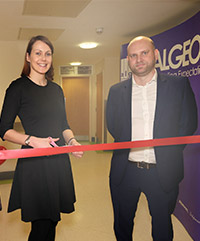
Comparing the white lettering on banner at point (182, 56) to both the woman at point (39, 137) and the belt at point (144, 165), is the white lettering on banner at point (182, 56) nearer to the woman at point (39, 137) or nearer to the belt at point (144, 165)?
the belt at point (144, 165)

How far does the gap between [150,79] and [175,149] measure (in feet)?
1.37

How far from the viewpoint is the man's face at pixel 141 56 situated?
4.01 ft

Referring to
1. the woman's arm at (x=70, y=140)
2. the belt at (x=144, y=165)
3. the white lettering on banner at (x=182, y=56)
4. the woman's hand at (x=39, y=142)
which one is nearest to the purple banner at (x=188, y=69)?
the white lettering on banner at (x=182, y=56)

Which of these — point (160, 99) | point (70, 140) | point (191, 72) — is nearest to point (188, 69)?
point (191, 72)

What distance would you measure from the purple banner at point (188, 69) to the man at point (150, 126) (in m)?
0.65

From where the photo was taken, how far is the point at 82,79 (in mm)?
4906

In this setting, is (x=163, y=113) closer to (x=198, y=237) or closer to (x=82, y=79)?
(x=198, y=237)

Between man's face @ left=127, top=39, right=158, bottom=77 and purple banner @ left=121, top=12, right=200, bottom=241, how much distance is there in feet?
2.55

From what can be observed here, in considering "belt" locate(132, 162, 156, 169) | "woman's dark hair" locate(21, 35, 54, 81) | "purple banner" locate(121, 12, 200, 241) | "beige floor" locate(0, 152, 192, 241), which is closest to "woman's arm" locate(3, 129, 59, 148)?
"woman's dark hair" locate(21, 35, 54, 81)

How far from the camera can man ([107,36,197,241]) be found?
4.20 feet

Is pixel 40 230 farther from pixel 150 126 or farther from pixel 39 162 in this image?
pixel 150 126

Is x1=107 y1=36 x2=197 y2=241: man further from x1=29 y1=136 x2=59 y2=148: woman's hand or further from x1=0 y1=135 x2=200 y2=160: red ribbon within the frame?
x1=29 y1=136 x2=59 y2=148: woman's hand

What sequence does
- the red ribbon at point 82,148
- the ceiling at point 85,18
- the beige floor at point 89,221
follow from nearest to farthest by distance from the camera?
the red ribbon at point 82,148 → the ceiling at point 85,18 → the beige floor at point 89,221

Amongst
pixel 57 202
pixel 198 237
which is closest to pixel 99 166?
pixel 198 237
